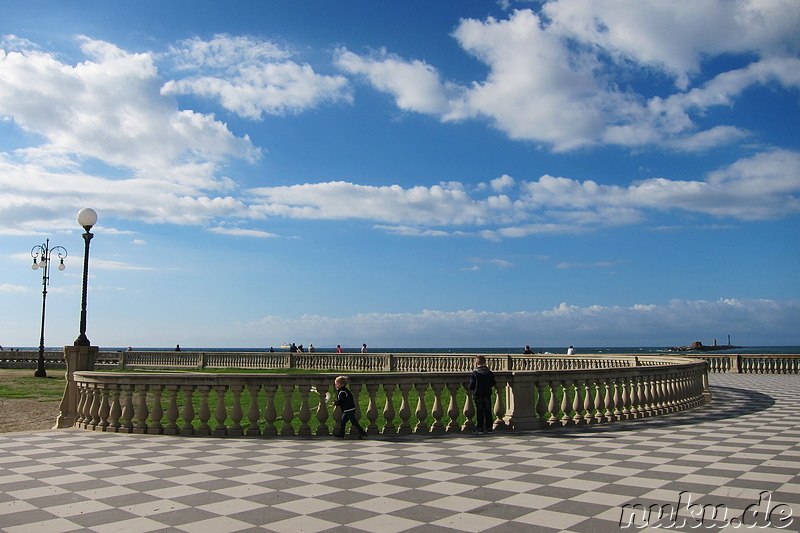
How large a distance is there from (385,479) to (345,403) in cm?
323

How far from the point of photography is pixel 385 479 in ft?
26.7

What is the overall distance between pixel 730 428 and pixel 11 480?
13.0 metres

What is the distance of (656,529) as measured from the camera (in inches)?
235

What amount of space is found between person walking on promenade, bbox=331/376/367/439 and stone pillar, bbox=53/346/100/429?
20.3ft

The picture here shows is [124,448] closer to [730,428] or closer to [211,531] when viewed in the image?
[211,531]

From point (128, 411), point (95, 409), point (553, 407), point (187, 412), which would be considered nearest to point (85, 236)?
point (95, 409)

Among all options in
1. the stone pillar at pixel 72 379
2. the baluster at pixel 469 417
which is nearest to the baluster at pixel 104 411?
the stone pillar at pixel 72 379

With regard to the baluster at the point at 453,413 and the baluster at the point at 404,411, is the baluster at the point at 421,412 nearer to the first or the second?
the baluster at the point at 404,411

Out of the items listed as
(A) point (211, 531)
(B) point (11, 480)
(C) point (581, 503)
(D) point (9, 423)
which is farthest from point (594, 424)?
(D) point (9, 423)

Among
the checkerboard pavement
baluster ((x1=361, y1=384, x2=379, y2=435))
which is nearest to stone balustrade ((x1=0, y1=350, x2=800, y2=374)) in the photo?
the checkerboard pavement

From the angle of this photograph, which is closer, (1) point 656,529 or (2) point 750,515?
(1) point 656,529

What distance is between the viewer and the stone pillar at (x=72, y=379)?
13.3 metres

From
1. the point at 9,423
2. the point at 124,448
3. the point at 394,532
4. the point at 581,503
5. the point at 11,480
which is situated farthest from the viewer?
the point at 9,423

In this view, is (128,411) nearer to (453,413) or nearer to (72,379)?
(72,379)
